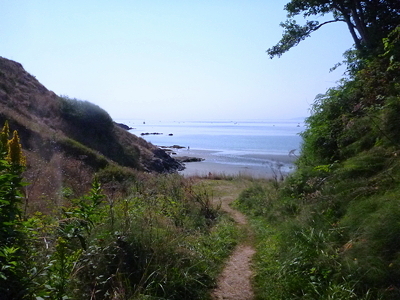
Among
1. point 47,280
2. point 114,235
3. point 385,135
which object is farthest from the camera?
point 385,135

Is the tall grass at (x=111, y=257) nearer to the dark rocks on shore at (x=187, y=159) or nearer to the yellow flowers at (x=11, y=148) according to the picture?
the yellow flowers at (x=11, y=148)

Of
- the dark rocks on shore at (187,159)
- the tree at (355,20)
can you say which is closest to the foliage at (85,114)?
the dark rocks on shore at (187,159)

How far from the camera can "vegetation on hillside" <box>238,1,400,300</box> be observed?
5191mm

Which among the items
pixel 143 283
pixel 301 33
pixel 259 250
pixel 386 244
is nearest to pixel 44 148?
pixel 301 33

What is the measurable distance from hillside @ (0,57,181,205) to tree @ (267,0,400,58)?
1428cm

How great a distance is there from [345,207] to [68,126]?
100 ft

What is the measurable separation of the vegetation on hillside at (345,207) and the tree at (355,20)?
39.2 inches

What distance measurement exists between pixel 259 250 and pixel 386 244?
3.34 m

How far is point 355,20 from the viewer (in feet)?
44.4

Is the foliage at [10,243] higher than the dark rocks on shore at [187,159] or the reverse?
higher

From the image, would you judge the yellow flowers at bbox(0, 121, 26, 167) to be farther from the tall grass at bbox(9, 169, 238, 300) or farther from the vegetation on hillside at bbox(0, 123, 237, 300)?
the tall grass at bbox(9, 169, 238, 300)

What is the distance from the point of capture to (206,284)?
20.6ft

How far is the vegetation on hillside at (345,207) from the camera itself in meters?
5.19

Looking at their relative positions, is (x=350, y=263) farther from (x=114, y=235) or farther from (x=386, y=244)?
(x=114, y=235)
